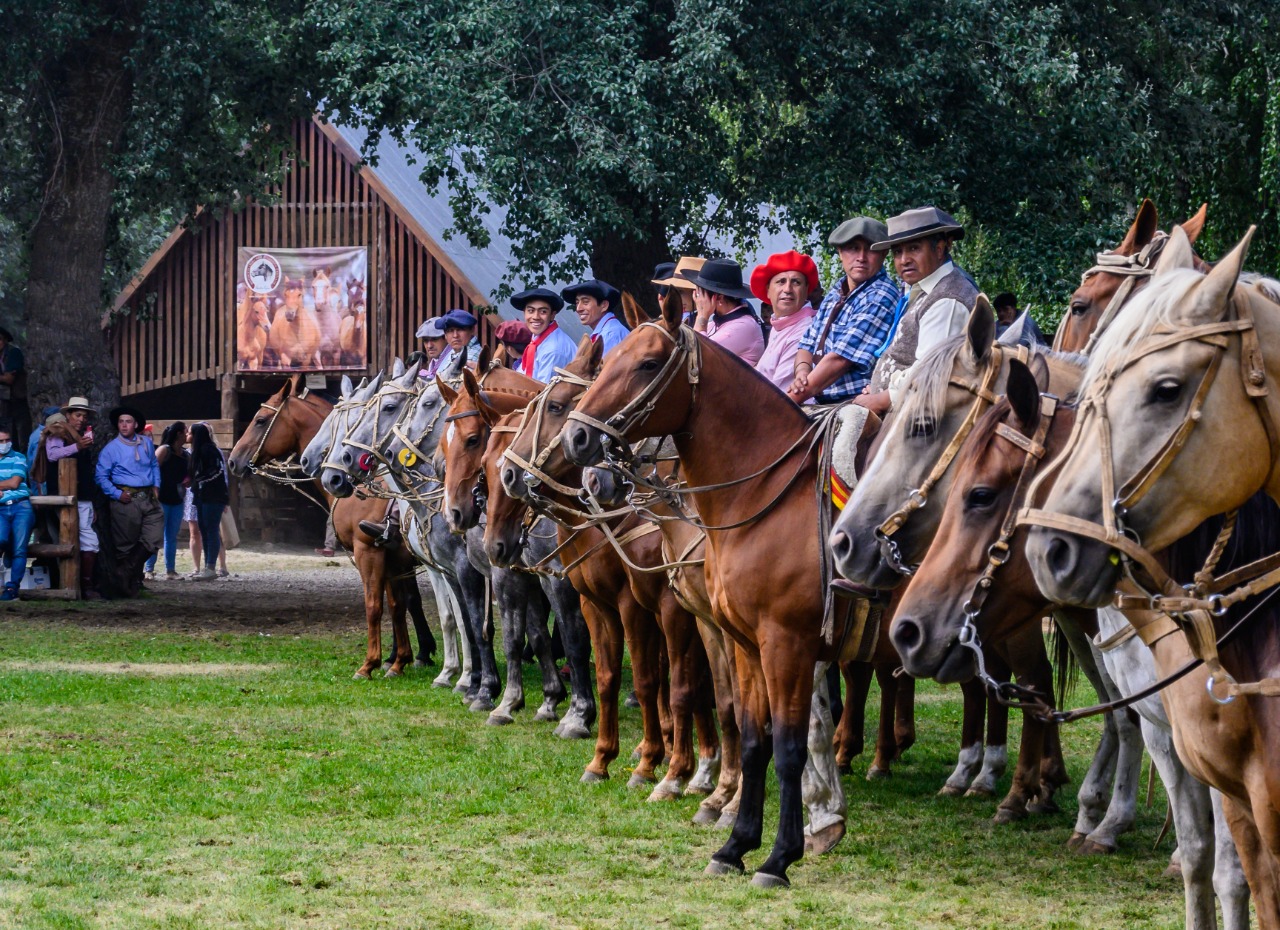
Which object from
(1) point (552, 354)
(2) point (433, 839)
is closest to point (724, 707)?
(2) point (433, 839)

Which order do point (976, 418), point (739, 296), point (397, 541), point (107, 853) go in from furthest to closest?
point (397, 541)
point (739, 296)
point (107, 853)
point (976, 418)

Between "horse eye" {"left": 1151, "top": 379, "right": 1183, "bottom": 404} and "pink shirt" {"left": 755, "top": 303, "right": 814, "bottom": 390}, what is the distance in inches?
195

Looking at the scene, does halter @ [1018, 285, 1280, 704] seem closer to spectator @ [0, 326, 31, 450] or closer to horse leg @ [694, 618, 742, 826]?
horse leg @ [694, 618, 742, 826]

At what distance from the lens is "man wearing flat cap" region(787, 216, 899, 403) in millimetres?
7270

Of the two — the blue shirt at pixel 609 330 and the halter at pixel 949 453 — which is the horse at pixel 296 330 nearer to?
the blue shirt at pixel 609 330

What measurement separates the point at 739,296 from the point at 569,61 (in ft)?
25.5

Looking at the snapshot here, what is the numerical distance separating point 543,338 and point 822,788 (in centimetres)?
503

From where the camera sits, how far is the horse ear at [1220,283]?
3201 mm

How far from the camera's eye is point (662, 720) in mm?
9594

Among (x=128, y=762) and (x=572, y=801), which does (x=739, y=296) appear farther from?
(x=128, y=762)

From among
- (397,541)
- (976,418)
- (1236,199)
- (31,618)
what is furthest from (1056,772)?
(31,618)

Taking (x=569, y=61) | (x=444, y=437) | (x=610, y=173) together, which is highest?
(x=569, y=61)

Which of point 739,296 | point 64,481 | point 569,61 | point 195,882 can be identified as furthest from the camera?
point 64,481

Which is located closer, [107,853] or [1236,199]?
[107,853]
